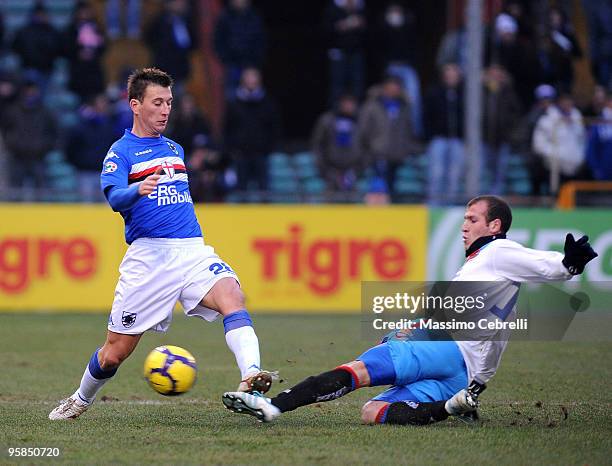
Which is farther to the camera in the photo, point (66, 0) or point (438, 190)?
point (66, 0)

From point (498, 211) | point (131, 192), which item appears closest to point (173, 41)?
point (131, 192)

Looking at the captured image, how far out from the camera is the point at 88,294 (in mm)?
15594

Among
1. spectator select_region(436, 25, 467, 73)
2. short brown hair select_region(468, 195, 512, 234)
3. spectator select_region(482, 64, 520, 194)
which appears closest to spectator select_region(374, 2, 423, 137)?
spectator select_region(436, 25, 467, 73)

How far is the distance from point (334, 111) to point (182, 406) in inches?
400

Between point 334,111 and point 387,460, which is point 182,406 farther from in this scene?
point 334,111

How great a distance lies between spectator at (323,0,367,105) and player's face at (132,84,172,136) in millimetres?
10914

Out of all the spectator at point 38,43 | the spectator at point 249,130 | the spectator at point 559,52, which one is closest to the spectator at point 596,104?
the spectator at point 559,52

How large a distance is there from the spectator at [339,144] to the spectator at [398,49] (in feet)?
5.07

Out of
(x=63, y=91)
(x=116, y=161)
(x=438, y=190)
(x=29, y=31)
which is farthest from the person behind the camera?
(x=63, y=91)

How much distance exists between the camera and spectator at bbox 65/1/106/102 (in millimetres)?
18156

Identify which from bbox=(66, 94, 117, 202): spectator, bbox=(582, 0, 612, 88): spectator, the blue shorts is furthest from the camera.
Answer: bbox=(582, 0, 612, 88): spectator

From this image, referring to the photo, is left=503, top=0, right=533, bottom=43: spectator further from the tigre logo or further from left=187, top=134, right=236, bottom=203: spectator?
the tigre logo

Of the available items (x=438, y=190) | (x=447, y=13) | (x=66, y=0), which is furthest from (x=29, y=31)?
(x=447, y=13)

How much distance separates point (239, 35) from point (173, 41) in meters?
1.11
